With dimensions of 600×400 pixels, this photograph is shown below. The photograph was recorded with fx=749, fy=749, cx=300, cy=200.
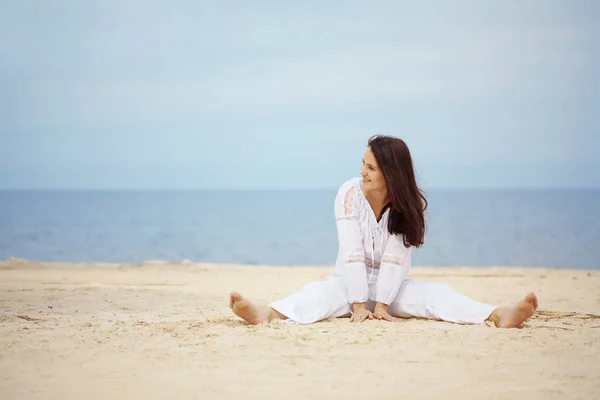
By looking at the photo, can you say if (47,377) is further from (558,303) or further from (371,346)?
(558,303)

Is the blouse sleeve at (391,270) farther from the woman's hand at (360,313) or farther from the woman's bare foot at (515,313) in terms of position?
the woman's bare foot at (515,313)

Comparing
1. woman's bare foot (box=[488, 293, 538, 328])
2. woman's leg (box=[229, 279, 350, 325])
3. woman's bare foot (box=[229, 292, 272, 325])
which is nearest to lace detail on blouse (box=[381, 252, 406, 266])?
woman's leg (box=[229, 279, 350, 325])

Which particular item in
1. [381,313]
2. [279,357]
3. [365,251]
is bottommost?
[279,357]

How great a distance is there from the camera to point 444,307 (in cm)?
464

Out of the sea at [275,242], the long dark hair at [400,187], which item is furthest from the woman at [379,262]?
the sea at [275,242]

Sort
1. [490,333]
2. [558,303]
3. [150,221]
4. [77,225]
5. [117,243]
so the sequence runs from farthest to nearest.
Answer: [150,221] → [77,225] → [117,243] → [558,303] → [490,333]

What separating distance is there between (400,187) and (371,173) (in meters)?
0.20

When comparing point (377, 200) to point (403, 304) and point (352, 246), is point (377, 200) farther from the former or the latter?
point (403, 304)

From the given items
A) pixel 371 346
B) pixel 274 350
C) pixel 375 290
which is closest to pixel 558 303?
pixel 375 290

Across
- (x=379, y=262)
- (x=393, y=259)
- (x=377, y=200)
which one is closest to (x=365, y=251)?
(x=379, y=262)

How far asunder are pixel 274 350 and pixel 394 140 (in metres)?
1.58

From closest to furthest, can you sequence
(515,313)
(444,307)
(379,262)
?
(515,313)
(444,307)
(379,262)

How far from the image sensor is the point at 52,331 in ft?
14.0

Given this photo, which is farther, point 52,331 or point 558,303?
point 558,303
